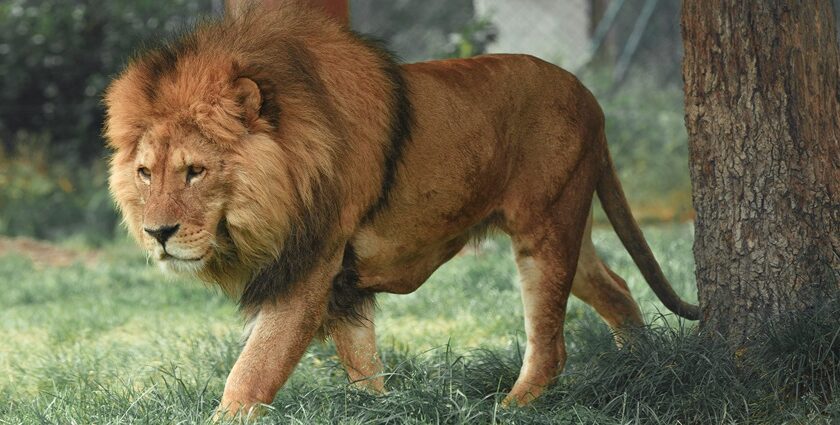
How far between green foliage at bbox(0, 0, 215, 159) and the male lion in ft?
25.8

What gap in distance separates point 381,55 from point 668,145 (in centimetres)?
758

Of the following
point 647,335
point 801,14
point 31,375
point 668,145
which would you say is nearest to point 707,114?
point 801,14

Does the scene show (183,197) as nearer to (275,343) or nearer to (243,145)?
(243,145)

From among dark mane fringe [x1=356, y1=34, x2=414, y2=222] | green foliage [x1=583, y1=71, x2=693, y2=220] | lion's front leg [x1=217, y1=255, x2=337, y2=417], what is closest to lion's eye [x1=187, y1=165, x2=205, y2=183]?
lion's front leg [x1=217, y1=255, x2=337, y2=417]

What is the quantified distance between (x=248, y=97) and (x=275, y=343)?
31.6 inches

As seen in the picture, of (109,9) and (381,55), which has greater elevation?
(381,55)

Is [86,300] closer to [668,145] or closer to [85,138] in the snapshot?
[85,138]

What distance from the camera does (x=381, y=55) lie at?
4207 millimetres

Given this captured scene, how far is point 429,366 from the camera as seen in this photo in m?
4.58

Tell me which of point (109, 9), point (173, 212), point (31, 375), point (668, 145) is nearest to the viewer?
point (173, 212)

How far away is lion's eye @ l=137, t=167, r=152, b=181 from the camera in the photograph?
12.4ft

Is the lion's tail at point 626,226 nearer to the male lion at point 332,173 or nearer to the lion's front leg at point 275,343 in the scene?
the male lion at point 332,173

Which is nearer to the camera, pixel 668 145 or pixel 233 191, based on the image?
pixel 233 191

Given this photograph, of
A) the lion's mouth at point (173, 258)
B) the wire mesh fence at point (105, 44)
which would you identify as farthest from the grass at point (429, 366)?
the wire mesh fence at point (105, 44)
